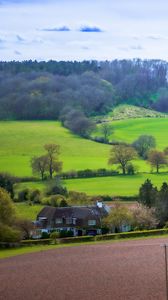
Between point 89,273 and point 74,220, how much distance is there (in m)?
17.2

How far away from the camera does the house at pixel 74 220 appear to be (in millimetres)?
52844

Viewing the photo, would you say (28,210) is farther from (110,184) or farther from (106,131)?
(106,131)

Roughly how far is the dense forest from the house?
5616 cm

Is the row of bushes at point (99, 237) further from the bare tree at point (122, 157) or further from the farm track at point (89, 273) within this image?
the bare tree at point (122, 157)

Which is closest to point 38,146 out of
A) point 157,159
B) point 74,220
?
point 157,159

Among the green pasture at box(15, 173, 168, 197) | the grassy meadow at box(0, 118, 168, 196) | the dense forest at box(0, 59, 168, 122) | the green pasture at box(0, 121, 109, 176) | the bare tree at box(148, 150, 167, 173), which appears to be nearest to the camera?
the green pasture at box(15, 173, 168, 197)

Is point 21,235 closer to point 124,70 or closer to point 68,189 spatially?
point 68,189

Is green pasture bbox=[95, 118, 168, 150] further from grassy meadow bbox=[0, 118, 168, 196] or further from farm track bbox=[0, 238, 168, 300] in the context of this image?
farm track bbox=[0, 238, 168, 300]

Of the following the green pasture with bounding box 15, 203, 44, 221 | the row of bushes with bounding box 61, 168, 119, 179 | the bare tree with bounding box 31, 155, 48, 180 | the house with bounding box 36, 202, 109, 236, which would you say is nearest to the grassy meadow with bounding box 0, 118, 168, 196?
the bare tree with bounding box 31, 155, 48, 180

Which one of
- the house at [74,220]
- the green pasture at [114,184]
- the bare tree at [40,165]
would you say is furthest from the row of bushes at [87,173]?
the house at [74,220]

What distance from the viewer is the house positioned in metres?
52.8

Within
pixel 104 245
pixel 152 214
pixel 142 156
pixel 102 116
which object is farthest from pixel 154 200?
pixel 102 116

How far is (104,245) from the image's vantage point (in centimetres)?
4606

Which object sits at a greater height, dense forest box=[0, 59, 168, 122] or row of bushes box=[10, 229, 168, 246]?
dense forest box=[0, 59, 168, 122]
